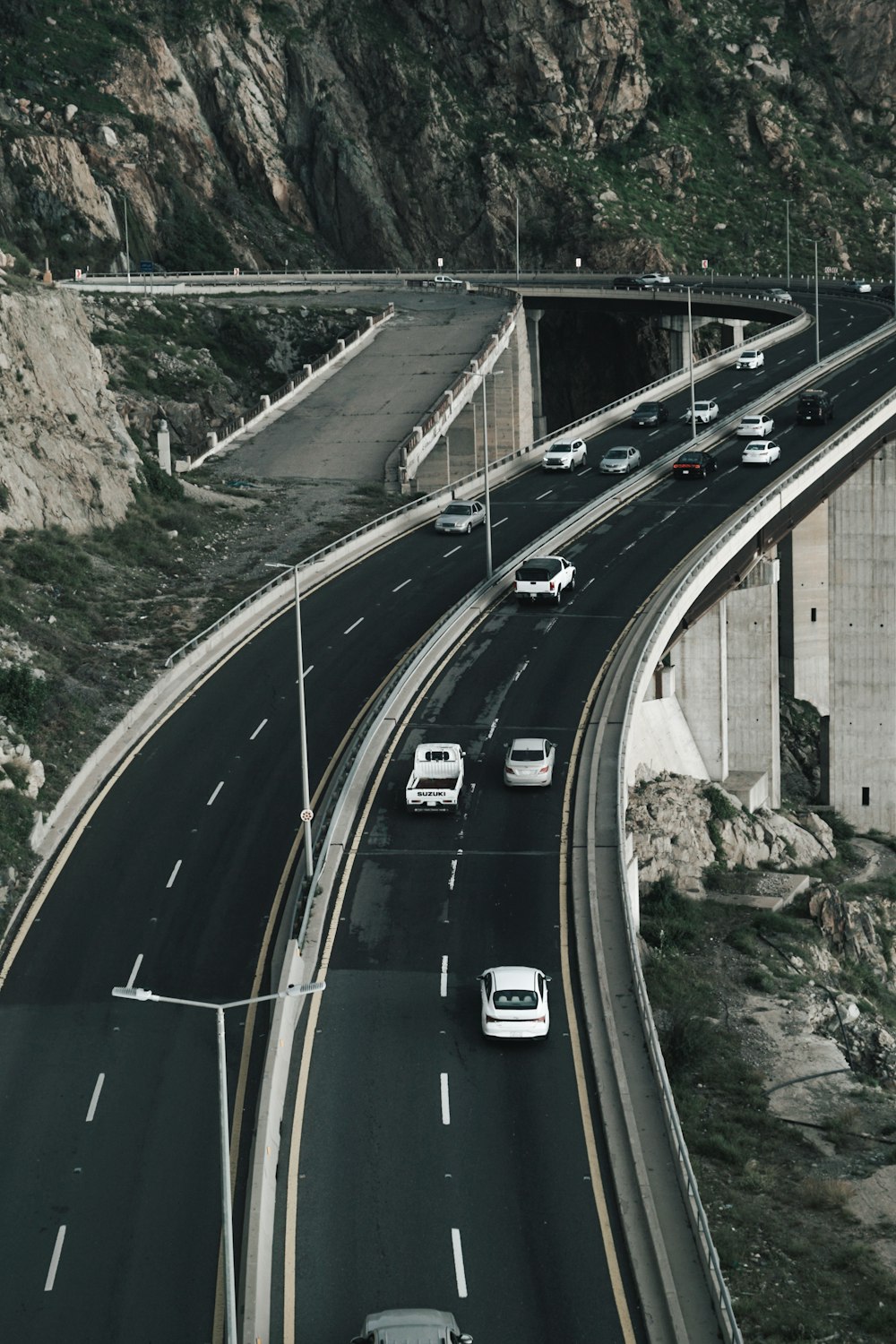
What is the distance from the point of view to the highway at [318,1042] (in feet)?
111

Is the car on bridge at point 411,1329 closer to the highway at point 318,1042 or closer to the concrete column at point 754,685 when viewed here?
the highway at point 318,1042

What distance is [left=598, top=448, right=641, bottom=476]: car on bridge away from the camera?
95.3 meters

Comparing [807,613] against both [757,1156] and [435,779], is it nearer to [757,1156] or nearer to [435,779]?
[435,779]

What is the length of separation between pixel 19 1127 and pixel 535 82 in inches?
6154

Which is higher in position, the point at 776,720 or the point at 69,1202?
the point at 776,720

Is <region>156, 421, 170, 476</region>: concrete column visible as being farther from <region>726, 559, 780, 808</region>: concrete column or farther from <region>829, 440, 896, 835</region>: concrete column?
<region>829, 440, 896, 835</region>: concrete column

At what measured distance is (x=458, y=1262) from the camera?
3366 cm

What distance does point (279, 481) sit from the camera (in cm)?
9894

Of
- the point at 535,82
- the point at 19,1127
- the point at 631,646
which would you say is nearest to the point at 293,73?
the point at 535,82

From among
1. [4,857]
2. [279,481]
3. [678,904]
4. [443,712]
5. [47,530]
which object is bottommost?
[4,857]

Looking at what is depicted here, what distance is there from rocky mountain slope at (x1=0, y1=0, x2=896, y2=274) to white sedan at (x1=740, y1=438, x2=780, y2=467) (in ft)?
263

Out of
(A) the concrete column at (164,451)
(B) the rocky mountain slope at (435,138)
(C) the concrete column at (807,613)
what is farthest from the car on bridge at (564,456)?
(B) the rocky mountain slope at (435,138)

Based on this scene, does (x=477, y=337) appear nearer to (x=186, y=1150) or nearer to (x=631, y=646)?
(x=631, y=646)

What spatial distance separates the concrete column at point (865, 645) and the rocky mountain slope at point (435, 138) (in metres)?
75.3
